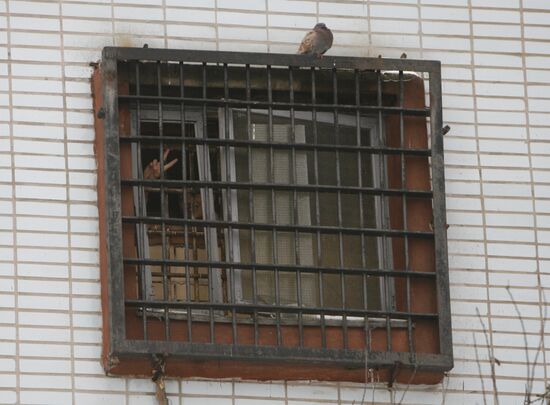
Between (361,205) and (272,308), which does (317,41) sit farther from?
(272,308)

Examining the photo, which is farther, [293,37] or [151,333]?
[293,37]

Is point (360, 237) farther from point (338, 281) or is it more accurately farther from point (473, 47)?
point (473, 47)

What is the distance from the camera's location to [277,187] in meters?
12.4

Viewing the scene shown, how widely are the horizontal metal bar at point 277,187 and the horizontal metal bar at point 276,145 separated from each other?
0.21 meters

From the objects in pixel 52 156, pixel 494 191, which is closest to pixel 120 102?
pixel 52 156

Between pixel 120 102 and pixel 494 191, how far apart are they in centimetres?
206

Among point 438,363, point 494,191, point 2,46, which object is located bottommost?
point 438,363

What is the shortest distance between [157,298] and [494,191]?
1.92 metres

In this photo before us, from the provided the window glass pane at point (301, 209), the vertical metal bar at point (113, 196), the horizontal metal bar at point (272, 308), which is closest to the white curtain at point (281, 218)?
the window glass pane at point (301, 209)

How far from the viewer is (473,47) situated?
13031mm

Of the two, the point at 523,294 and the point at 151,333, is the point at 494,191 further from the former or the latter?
the point at 151,333

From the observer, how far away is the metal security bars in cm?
1206

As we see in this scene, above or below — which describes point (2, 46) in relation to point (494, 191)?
above

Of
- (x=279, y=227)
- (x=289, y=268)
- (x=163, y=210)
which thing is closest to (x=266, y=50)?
(x=279, y=227)
